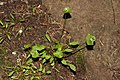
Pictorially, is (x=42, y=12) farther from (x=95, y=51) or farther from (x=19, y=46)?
(x=95, y=51)

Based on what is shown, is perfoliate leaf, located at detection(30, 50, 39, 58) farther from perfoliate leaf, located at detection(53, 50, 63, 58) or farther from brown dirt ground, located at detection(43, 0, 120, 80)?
brown dirt ground, located at detection(43, 0, 120, 80)

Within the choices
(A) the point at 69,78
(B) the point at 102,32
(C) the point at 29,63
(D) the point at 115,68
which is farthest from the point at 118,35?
(C) the point at 29,63

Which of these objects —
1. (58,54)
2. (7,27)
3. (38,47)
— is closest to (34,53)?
(38,47)

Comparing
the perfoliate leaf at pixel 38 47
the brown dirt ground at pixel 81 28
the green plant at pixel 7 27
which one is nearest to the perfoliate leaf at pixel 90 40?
the brown dirt ground at pixel 81 28

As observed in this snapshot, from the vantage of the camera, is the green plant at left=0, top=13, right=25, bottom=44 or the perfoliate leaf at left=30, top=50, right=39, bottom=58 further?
the green plant at left=0, top=13, right=25, bottom=44

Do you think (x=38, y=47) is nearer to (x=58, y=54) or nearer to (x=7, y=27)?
(x=58, y=54)

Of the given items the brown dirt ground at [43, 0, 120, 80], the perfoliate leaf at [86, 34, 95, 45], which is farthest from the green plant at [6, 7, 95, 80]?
the brown dirt ground at [43, 0, 120, 80]

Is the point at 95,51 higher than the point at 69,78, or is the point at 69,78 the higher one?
the point at 95,51

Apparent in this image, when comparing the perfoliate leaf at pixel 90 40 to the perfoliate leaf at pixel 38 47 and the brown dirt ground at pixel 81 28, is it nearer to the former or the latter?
the brown dirt ground at pixel 81 28

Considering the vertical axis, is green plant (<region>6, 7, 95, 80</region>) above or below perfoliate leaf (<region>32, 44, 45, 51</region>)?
below
